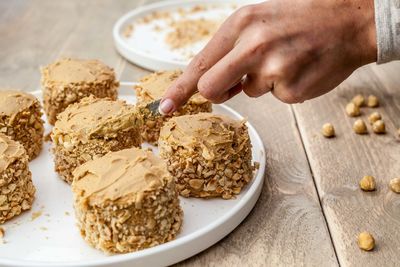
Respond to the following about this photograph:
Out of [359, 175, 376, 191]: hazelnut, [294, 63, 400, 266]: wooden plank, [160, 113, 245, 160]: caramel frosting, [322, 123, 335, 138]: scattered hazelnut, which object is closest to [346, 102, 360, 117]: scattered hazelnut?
[294, 63, 400, 266]: wooden plank

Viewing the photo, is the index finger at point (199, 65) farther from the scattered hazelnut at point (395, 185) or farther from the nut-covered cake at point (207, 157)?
the scattered hazelnut at point (395, 185)

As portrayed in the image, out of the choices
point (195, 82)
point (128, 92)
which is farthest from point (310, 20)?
point (128, 92)

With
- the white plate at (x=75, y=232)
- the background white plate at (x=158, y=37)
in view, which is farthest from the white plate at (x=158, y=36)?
the white plate at (x=75, y=232)

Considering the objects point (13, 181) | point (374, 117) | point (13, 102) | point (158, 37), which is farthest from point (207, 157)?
point (158, 37)

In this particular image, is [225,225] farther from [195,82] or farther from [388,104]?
[388,104]

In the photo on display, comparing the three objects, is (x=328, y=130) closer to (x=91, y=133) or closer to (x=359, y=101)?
(x=359, y=101)

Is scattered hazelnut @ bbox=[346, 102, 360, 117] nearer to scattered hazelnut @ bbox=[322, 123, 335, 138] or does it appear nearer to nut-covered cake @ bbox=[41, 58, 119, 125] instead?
scattered hazelnut @ bbox=[322, 123, 335, 138]
